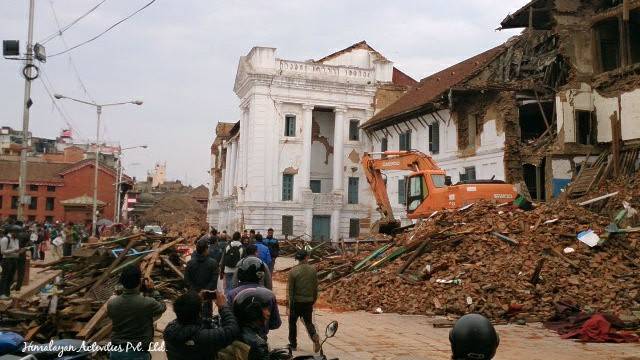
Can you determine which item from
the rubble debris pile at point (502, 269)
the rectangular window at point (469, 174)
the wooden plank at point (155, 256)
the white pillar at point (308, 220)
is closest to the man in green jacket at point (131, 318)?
the wooden plank at point (155, 256)

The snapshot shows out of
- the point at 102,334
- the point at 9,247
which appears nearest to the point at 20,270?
the point at 9,247

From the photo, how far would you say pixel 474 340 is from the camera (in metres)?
2.63

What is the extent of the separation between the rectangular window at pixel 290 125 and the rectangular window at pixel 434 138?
1221 cm

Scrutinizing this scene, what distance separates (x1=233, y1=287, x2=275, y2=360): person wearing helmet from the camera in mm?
4363

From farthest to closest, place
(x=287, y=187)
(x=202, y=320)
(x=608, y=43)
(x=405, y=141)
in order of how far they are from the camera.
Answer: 1. (x=287, y=187)
2. (x=405, y=141)
3. (x=608, y=43)
4. (x=202, y=320)

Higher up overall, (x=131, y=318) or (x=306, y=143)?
(x=306, y=143)

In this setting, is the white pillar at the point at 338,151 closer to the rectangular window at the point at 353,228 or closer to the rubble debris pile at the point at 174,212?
the rectangular window at the point at 353,228

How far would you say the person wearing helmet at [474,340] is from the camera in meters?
2.62

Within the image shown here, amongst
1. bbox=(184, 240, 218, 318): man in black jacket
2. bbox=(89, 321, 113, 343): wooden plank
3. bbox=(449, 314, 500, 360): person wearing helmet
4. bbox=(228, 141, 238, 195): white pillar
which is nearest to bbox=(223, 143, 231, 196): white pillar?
bbox=(228, 141, 238, 195): white pillar

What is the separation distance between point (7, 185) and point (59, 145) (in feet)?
122

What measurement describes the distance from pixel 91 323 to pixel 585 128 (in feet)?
69.9

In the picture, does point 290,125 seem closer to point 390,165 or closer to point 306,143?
point 306,143

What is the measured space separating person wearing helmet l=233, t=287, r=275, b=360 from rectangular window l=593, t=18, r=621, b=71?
23366 mm

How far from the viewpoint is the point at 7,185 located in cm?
6656
